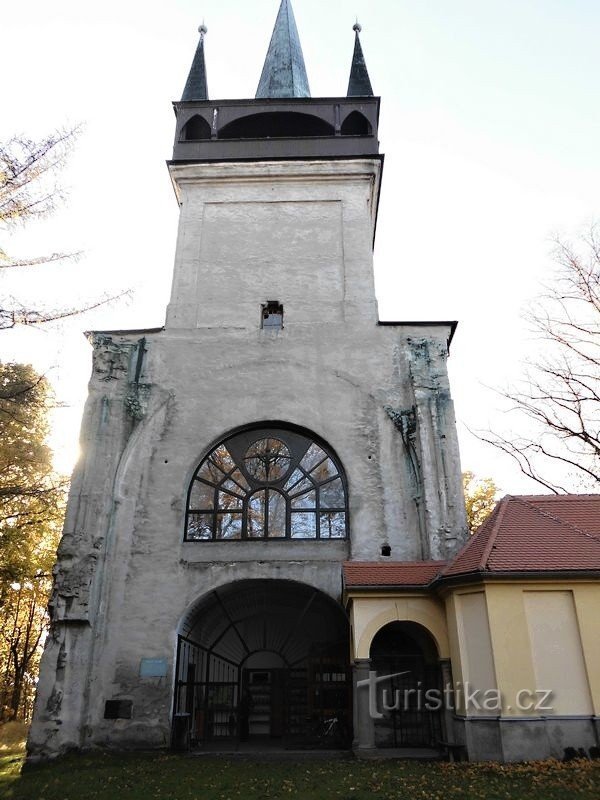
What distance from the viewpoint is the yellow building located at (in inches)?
378

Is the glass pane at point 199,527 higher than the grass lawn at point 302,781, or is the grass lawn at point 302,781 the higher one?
the glass pane at point 199,527

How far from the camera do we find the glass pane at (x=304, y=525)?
1412cm

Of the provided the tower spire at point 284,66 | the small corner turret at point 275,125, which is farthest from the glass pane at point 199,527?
the tower spire at point 284,66

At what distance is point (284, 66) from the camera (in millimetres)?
25938

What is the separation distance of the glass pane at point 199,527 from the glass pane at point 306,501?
1.98 m

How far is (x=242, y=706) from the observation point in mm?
14680

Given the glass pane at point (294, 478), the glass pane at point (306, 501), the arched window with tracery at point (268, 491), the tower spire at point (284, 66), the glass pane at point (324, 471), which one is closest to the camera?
the arched window with tracery at point (268, 491)

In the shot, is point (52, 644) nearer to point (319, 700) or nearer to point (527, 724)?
point (319, 700)

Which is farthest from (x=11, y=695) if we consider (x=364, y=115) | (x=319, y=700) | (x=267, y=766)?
(x=364, y=115)

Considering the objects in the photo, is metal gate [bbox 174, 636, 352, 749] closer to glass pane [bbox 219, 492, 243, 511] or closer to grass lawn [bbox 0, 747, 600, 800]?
grass lawn [bbox 0, 747, 600, 800]

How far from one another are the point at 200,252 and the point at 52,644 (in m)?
11.2

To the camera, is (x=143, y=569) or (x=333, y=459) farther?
(x=333, y=459)

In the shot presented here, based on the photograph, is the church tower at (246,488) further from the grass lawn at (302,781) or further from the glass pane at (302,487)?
the grass lawn at (302,781)

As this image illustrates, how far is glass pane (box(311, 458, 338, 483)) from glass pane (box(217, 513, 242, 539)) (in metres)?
2.02
